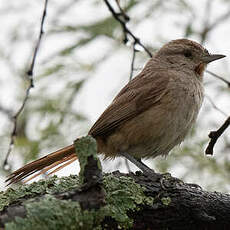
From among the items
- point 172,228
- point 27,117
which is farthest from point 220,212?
point 27,117

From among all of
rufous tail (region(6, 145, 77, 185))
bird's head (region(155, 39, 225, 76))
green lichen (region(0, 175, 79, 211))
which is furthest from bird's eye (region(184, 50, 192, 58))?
green lichen (region(0, 175, 79, 211))

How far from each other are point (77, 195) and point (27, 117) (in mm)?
3160

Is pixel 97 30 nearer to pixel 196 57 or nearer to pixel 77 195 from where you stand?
pixel 196 57

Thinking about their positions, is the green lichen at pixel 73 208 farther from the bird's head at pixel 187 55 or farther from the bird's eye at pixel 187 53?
the bird's eye at pixel 187 53

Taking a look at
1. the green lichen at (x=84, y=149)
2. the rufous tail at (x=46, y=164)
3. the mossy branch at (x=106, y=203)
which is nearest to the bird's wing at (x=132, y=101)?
the rufous tail at (x=46, y=164)

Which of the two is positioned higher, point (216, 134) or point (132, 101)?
point (132, 101)

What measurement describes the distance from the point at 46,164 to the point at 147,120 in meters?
1.02

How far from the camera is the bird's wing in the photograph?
4.46 metres

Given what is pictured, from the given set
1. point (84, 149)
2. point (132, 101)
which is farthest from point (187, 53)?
point (84, 149)

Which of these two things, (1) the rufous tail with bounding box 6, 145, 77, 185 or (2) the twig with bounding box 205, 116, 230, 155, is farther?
(1) the rufous tail with bounding box 6, 145, 77, 185

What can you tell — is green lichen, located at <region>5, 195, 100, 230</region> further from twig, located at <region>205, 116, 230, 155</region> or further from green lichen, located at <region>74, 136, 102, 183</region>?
twig, located at <region>205, 116, 230, 155</region>

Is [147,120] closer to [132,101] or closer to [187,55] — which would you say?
[132,101]

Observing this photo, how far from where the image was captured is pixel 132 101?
4.66 meters

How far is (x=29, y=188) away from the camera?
2949 millimetres
